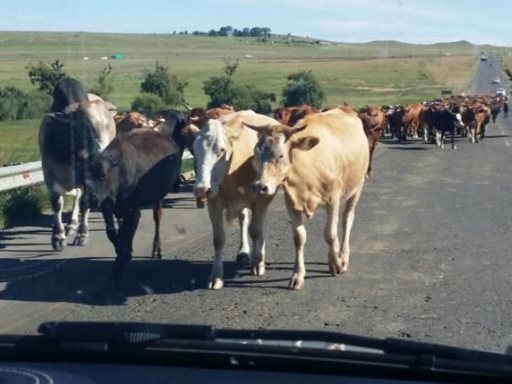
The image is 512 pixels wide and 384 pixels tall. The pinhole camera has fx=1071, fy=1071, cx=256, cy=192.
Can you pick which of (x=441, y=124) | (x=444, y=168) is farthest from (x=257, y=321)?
(x=441, y=124)

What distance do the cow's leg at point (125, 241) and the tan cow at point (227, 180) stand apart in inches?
39.2

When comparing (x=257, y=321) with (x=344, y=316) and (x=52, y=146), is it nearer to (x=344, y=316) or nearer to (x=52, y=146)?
(x=344, y=316)

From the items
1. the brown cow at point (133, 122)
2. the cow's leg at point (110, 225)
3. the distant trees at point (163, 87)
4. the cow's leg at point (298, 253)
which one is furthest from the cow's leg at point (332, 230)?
the distant trees at point (163, 87)

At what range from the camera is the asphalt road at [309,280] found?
8.49 metres

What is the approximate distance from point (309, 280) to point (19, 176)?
6.45m

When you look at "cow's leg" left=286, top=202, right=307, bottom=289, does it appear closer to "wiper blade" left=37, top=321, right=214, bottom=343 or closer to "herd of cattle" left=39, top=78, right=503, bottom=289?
"herd of cattle" left=39, top=78, right=503, bottom=289

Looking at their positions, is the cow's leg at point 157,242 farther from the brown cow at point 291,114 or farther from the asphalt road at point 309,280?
the brown cow at point 291,114

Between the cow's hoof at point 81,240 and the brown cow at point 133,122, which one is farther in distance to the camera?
the brown cow at point 133,122

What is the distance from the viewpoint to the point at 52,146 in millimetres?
13727

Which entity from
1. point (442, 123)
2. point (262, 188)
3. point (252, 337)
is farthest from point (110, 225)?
point (442, 123)

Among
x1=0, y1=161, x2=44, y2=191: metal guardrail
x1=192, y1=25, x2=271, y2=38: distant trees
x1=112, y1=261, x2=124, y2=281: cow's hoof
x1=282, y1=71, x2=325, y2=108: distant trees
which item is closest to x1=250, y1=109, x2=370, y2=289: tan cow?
x1=112, y1=261, x2=124, y2=281: cow's hoof

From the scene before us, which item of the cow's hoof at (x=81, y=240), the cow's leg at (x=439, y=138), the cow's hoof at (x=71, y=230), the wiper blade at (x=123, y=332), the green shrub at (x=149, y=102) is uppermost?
the wiper blade at (x=123, y=332)

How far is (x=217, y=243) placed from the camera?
397 inches

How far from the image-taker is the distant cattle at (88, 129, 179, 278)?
10961 mm
